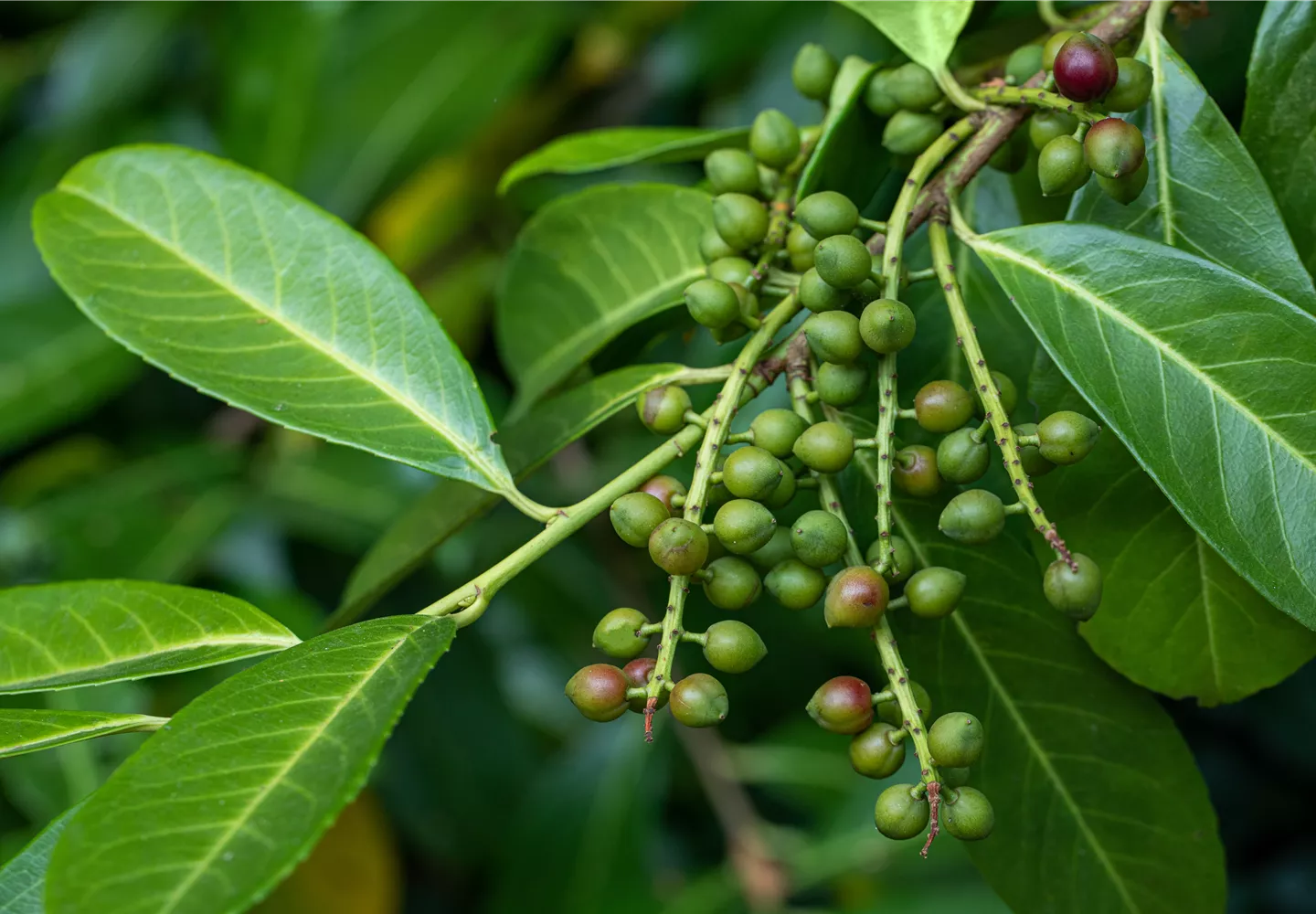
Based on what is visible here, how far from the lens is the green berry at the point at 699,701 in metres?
0.74

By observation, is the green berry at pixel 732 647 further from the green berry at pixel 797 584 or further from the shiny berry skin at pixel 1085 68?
the shiny berry skin at pixel 1085 68

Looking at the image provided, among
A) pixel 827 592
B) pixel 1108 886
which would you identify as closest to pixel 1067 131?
pixel 827 592

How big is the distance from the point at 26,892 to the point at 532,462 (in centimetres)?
48

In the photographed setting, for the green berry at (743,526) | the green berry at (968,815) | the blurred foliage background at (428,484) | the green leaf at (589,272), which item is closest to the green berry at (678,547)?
the green berry at (743,526)

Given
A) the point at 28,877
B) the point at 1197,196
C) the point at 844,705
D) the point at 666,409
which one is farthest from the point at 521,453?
the point at 1197,196

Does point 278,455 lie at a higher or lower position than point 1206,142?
lower

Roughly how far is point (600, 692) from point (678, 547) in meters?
0.11

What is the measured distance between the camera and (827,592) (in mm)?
767

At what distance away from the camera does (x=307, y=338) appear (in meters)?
1.00

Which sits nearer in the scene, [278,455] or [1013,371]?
[1013,371]

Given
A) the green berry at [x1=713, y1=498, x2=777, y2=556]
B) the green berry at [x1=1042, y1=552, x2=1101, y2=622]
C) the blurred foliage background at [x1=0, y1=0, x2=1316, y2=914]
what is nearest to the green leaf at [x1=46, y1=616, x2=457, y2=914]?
the green berry at [x1=713, y1=498, x2=777, y2=556]

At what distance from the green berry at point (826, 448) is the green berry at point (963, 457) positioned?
7 centimetres

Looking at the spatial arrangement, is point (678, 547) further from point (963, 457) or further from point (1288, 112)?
point (1288, 112)

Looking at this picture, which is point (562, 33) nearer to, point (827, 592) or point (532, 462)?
point (532, 462)
